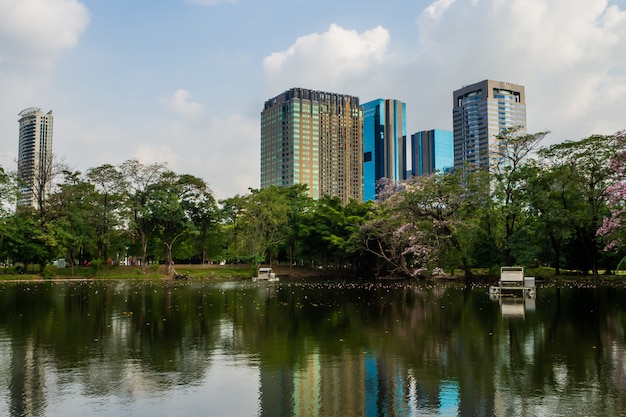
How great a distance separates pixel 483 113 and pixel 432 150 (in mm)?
35197

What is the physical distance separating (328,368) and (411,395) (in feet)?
7.19

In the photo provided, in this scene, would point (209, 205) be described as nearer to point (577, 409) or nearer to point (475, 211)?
point (475, 211)

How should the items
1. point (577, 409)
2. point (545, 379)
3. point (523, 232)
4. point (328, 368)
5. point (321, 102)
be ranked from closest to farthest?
1. point (577, 409)
2. point (545, 379)
3. point (328, 368)
4. point (523, 232)
5. point (321, 102)

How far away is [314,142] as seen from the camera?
16625 centimetres

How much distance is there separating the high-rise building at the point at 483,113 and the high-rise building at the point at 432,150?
18.7 metres

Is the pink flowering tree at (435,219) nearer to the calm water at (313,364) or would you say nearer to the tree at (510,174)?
the tree at (510,174)

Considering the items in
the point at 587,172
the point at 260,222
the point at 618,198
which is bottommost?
the point at 618,198

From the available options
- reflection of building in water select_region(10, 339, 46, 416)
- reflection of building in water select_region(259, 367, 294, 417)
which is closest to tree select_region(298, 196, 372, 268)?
reflection of building in water select_region(10, 339, 46, 416)

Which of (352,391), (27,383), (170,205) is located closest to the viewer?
(352,391)

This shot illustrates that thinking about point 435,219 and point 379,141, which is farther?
point 379,141

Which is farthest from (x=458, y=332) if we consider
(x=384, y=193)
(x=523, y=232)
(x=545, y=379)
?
(x=384, y=193)

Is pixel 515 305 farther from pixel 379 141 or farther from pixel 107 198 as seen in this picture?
pixel 379 141

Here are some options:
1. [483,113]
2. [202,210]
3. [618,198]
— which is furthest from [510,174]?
[483,113]

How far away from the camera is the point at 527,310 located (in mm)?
20281
